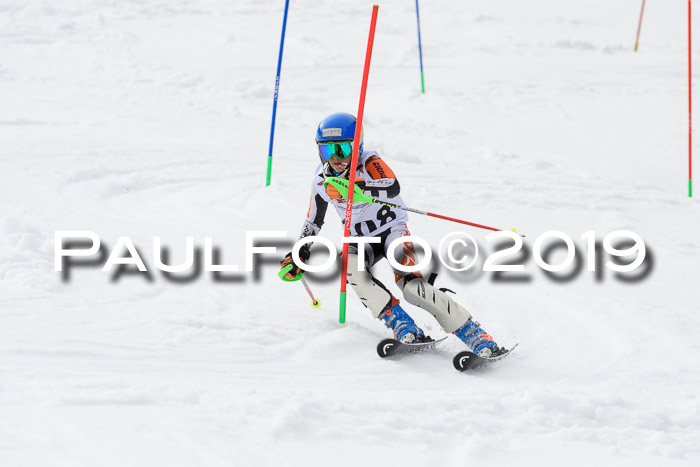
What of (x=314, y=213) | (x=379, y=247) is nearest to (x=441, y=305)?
(x=379, y=247)

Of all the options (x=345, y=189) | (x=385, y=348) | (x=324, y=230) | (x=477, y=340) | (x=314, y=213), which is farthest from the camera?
(x=324, y=230)

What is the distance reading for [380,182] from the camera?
15.3ft

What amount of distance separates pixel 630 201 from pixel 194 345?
608 cm

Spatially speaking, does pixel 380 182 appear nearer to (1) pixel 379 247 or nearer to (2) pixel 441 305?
(1) pixel 379 247

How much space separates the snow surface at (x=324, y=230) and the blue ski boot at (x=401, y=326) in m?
0.14

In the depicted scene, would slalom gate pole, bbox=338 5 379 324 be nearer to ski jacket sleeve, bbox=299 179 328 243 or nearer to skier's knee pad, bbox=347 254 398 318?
skier's knee pad, bbox=347 254 398 318

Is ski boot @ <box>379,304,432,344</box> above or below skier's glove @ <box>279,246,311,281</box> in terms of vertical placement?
below

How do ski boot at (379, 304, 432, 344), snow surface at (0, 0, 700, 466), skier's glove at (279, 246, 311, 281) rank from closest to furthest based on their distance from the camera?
snow surface at (0, 0, 700, 466), ski boot at (379, 304, 432, 344), skier's glove at (279, 246, 311, 281)

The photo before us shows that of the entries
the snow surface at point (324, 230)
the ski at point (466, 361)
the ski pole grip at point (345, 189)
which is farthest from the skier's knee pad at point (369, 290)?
the ski at point (466, 361)

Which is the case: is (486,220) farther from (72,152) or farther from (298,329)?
(72,152)

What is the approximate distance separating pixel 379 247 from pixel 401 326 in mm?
592

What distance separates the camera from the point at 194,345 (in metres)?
4.26

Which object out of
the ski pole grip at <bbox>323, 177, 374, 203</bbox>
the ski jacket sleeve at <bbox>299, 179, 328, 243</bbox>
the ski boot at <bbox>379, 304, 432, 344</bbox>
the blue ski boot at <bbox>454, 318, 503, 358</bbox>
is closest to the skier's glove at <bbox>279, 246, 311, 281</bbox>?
the ski jacket sleeve at <bbox>299, 179, 328, 243</bbox>

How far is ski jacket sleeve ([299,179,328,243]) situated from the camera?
4.94 metres
